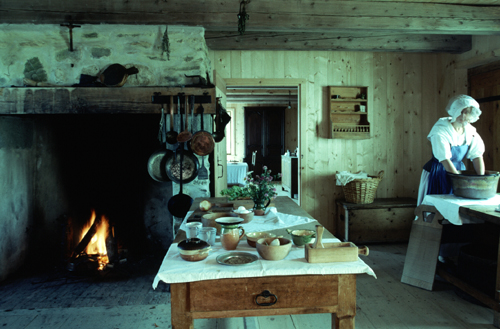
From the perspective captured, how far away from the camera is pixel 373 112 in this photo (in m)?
4.63

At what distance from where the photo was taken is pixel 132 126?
366 centimetres

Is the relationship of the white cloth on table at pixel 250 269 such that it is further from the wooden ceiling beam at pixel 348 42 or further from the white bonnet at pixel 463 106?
the wooden ceiling beam at pixel 348 42

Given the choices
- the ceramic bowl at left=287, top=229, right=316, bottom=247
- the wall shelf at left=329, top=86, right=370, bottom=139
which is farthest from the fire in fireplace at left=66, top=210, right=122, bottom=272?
the wall shelf at left=329, top=86, right=370, bottom=139

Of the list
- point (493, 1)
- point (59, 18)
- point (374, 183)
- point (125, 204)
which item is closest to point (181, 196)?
point (125, 204)

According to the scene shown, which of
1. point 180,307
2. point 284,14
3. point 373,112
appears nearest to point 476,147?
point 373,112

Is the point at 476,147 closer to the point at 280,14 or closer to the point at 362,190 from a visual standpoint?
the point at 362,190

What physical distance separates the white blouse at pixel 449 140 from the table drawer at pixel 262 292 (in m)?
2.18

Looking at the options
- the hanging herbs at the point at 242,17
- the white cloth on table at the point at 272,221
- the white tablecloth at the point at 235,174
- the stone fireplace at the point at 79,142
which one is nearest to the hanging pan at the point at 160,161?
the stone fireplace at the point at 79,142

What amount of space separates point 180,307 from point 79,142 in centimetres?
283

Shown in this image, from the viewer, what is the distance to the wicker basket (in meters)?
4.12

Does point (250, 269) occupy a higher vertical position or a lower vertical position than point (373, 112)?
lower

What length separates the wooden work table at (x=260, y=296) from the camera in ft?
4.58

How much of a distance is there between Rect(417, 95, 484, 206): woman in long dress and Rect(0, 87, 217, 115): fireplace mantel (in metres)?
2.06

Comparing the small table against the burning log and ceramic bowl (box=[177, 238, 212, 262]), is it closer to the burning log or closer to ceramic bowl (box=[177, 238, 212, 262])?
ceramic bowl (box=[177, 238, 212, 262])
